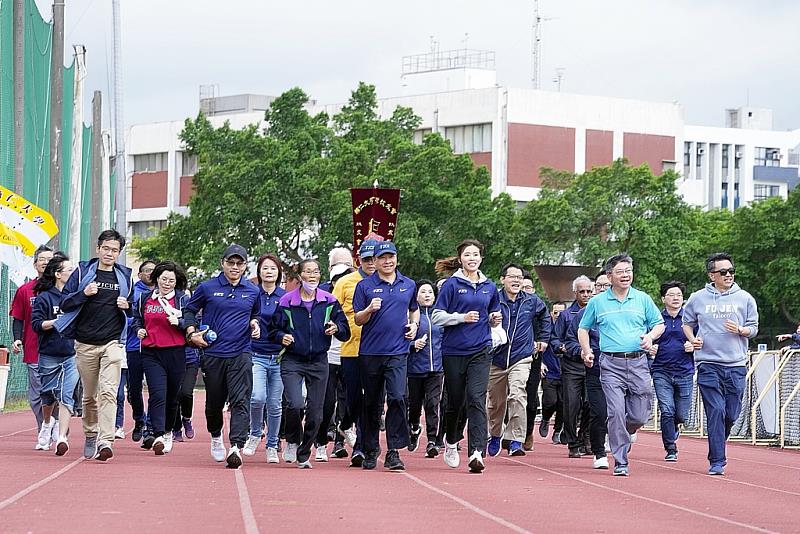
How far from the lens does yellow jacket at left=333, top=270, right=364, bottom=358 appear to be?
15.7 m

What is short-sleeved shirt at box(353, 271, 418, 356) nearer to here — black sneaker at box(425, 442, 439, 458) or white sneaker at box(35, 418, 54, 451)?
black sneaker at box(425, 442, 439, 458)

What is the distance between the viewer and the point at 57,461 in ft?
51.0

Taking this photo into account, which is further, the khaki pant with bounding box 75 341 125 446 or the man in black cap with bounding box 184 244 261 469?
the khaki pant with bounding box 75 341 125 446

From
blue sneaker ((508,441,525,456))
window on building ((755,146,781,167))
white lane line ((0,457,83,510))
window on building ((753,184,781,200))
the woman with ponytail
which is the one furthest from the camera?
window on building ((753,184,781,200))

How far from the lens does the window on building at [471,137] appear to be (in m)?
82.3

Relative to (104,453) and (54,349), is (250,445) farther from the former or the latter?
(54,349)

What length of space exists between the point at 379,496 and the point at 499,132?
69590mm

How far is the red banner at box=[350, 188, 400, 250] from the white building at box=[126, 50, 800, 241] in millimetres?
55618

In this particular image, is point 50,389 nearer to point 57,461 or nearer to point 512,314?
point 57,461

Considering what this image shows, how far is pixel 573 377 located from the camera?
62.4 feet

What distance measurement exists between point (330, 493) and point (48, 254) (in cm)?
625

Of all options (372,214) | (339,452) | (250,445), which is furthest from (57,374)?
(372,214)

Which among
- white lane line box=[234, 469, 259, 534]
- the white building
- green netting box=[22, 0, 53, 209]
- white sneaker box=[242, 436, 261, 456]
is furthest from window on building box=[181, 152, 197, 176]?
white lane line box=[234, 469, 259, 534]

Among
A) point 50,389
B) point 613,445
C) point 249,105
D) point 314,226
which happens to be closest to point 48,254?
point 50,389
